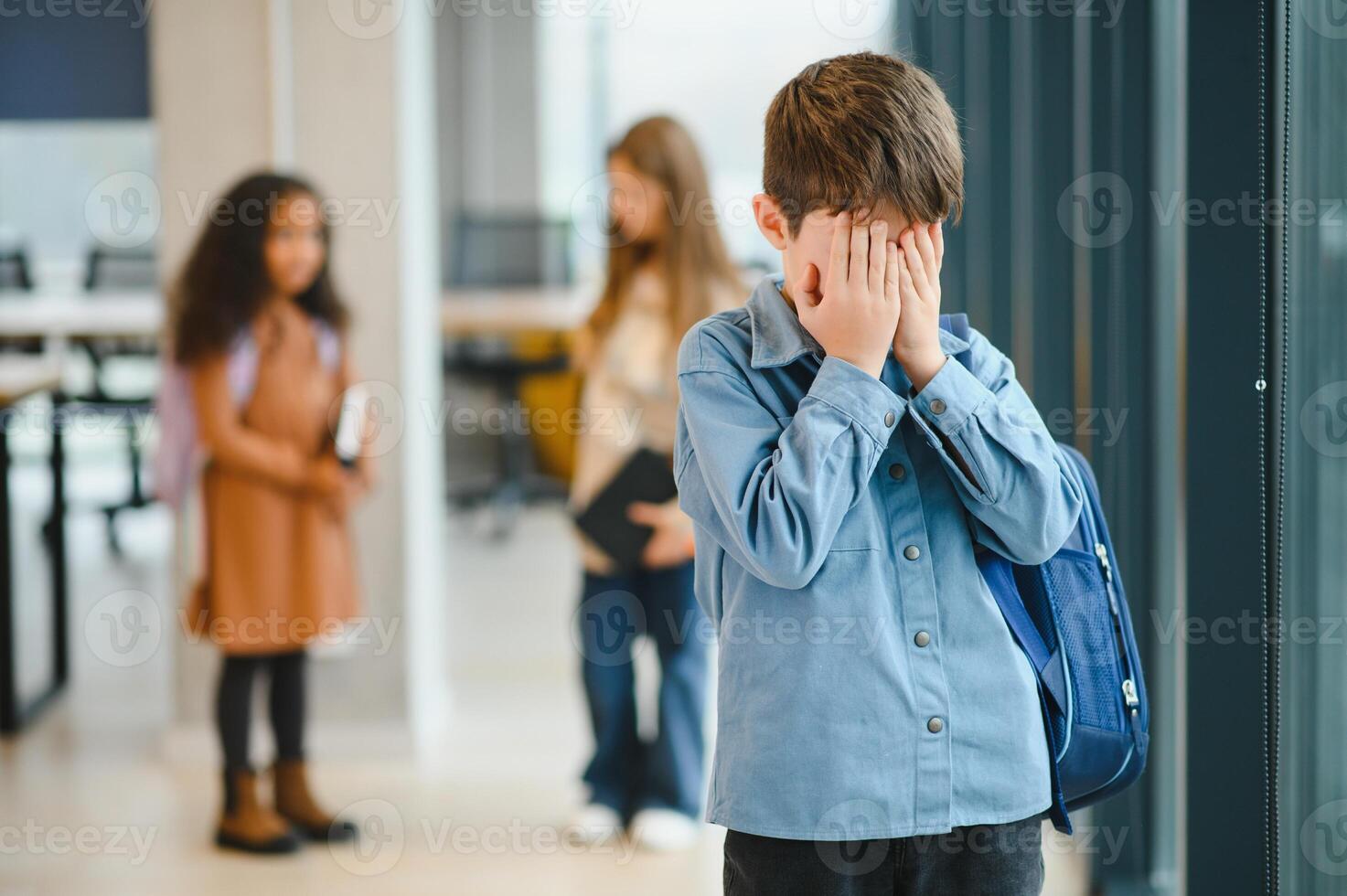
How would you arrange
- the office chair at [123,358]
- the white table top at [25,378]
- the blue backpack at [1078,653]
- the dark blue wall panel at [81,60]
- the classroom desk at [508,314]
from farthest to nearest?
the classroom desk at [508,314] → the office chair at [123,358] → the dark blue wall panel at [81,60] → the white table top at [25,378] → the blue backpack at [1078,653]

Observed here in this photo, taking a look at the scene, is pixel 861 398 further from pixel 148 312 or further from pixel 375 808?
pixel 148 312

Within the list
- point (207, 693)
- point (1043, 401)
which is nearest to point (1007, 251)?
point (1043, 401)

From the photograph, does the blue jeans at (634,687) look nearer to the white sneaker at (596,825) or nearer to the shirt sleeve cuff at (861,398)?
the white sneaker at (596,825)

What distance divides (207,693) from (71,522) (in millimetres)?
3196

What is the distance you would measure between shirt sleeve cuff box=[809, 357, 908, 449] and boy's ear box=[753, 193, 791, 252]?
143mm

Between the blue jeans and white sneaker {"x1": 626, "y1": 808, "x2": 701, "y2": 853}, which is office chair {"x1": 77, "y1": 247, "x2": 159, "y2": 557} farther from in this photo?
white sneaker {"x1": 626, "y1": 808, "x2": 701, "y2": 853}

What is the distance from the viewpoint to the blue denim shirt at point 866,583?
119 cm

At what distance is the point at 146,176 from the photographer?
22.2 ft

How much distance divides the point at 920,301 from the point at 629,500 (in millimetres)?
1656

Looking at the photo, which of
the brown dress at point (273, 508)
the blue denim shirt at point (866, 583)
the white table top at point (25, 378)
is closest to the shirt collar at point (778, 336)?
the blue denim shirt at point (866, 583)

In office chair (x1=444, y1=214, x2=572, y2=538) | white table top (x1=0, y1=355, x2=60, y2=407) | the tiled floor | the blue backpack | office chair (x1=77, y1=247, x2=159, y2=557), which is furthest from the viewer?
office chair (x1=444, y1=214, x2=572, y2=538)

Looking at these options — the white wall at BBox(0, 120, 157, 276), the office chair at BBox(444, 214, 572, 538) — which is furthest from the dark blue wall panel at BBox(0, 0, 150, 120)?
the office chair at BBox(444, 214, 572, 538)

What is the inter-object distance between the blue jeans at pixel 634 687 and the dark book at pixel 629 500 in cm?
7

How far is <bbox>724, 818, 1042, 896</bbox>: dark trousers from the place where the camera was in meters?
1.25
